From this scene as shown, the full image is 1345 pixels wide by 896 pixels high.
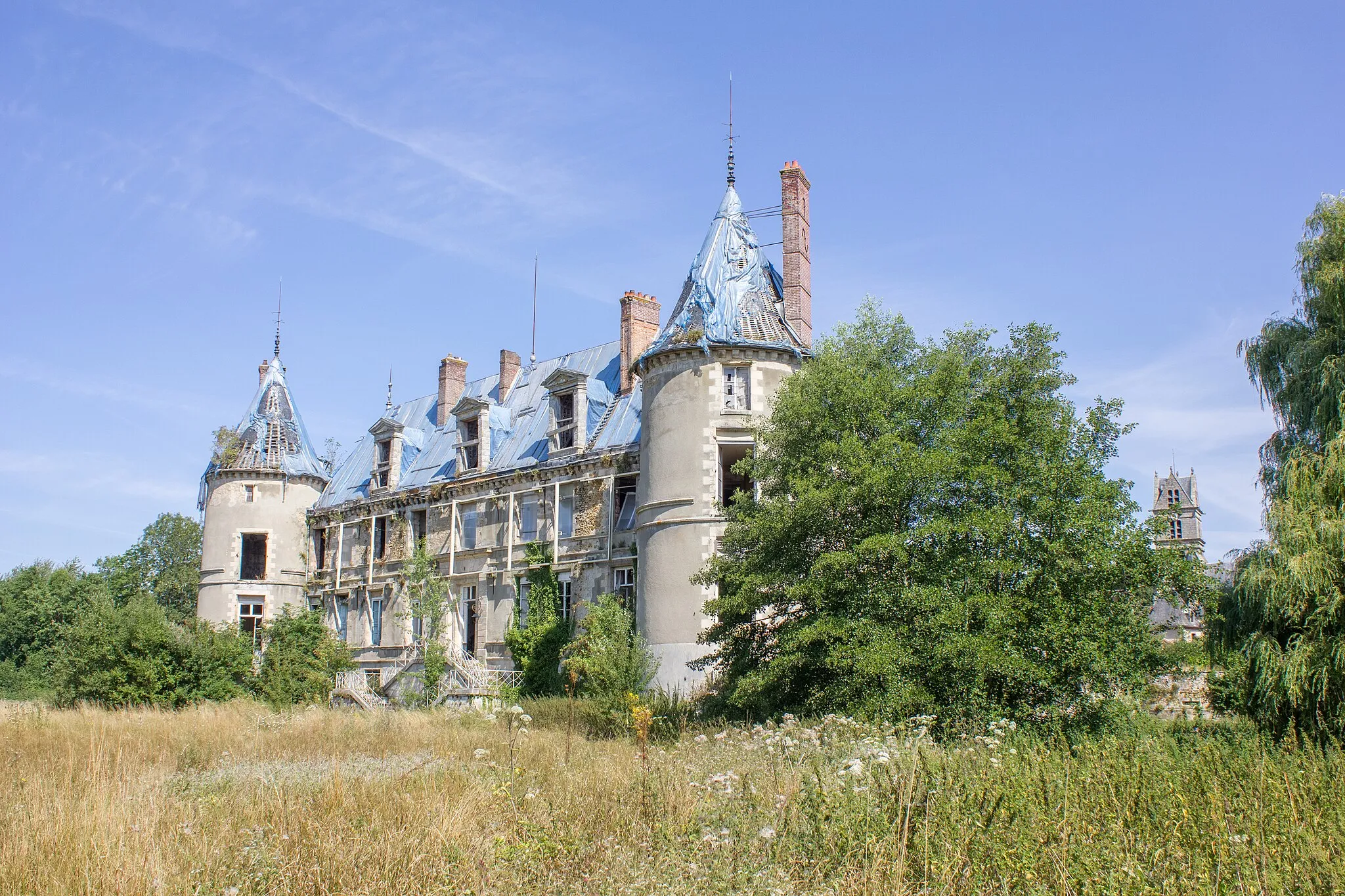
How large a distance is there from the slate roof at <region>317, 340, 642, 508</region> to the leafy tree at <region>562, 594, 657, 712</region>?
5632mm

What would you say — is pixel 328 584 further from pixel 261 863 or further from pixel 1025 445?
pixel 261 863

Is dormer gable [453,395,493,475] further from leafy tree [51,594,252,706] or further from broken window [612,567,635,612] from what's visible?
leafy tree [51,594,252,706]

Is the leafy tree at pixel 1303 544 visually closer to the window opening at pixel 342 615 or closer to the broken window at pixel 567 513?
the broken window at pixel 567 513

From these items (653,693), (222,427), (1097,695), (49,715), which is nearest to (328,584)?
(222,427)

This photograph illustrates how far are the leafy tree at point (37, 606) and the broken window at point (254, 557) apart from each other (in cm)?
2119

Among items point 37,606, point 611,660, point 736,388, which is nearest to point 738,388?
point 736,388

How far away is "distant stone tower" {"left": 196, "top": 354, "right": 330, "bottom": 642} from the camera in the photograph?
40500 millimetres

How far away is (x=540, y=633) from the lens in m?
31.5

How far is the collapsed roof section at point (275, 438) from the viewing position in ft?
136

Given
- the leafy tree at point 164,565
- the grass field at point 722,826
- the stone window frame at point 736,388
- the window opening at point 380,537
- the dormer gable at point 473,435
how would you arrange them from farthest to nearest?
the leafy tree at point 164,565 < the window opening at point 380,537 < the dormer gable at point 473,435 < the stone window frame at point 736,388 < the grass field at point 722,826

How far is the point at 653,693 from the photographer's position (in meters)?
23.8

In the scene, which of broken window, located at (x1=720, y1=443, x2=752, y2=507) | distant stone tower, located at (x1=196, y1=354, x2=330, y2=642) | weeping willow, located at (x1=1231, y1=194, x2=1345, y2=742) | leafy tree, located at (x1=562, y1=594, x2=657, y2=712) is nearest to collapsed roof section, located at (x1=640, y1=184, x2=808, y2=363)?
broken window, located at (x1=720, y1=443, x2=752, y2=507)

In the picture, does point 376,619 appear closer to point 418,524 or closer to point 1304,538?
point 418,524

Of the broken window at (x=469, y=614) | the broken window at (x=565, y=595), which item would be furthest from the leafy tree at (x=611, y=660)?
the broken window at (x=469, y=614)
